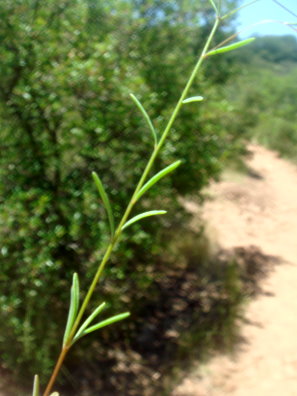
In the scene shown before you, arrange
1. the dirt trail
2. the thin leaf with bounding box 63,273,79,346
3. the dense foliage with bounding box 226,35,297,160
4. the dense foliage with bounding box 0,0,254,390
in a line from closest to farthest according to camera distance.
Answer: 1. the thin leaf with bounding box 63,273,79,346
2. the dense foliage with bounding box 0,0,254,390
3. the dirt trail
4. the dense foliage with bounding box 226,35,297,160

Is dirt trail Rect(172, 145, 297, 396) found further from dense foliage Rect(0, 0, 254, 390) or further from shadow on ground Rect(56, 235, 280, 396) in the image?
dense foliage Rect(0, 0, 254, 390)

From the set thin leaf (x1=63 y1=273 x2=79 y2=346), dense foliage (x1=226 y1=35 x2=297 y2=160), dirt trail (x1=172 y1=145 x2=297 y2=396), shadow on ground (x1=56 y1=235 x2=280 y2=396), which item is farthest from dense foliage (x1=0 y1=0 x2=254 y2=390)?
dense foliage (x1=226 y1=35 x2=297 y2=160)

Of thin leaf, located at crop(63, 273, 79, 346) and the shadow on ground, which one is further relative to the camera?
the shadow on ground

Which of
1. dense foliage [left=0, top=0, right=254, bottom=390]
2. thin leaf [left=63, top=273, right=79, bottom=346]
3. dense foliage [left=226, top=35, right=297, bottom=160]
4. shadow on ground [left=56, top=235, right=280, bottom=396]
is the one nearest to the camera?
thin leaf [left=63, top=273, right=79, bottom=346]

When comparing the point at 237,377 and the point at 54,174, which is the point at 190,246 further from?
the point at 54,174

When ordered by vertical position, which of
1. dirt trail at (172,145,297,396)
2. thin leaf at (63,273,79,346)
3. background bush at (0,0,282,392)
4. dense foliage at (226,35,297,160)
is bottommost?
dense foliage at (226,35,297,160)

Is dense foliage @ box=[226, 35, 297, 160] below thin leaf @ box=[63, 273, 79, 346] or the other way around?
below

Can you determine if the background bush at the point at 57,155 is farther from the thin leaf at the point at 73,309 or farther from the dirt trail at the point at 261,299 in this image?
the thin leaf at the point at 73,309

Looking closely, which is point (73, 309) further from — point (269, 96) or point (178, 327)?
point (269, 96)

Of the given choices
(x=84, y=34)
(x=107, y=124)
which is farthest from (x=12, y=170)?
(x=84, y=34)
